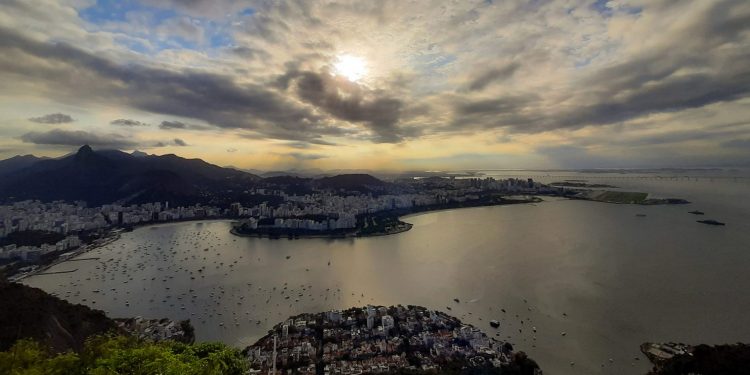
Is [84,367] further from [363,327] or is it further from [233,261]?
[233,261]

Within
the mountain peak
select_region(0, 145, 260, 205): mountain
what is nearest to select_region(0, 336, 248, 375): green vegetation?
select_region(0, 145, 260, 205): mountain

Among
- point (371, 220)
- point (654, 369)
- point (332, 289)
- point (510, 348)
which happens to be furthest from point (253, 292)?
point (371, 220)

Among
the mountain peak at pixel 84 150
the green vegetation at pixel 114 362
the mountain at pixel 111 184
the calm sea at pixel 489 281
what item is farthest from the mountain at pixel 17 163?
the green vegetation at pixel 114 362

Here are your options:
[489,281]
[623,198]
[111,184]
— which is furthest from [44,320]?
[623,198]

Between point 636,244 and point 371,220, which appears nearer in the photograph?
point 636,244

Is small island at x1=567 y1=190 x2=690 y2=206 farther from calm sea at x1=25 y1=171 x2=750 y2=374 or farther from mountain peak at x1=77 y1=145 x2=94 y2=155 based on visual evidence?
mountain peak at x1=77 y1=145 x2=94 y2=155

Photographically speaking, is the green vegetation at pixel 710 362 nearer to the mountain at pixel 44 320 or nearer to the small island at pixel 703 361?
the small island at pixel 703 361

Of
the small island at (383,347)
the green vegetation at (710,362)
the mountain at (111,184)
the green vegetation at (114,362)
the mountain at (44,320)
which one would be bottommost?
the small island at (383,347)
